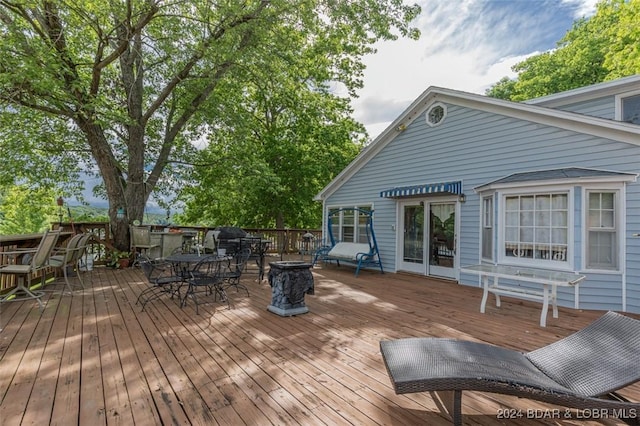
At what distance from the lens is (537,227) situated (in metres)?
5.62

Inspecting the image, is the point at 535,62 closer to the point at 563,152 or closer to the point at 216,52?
the point at 563,152

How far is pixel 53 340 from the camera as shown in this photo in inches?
137

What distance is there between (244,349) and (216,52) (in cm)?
750

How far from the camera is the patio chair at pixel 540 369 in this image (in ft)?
5.95

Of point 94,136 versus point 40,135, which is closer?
point 94,136

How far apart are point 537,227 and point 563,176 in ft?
3.13

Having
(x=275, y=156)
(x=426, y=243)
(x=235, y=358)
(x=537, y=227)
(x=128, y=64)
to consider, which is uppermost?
(x=128, y=64)

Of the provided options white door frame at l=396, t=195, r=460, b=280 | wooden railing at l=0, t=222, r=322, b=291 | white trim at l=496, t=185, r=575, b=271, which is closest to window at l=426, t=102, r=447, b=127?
white door frame at l=396, t=195, r=460, b=280

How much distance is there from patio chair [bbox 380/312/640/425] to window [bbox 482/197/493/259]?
4.13m

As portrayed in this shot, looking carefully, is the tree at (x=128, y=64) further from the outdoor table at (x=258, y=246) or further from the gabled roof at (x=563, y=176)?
the gabled roof at (x=563, y=176)

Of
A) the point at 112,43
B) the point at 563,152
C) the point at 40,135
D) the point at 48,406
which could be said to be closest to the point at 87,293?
the point at 48,406

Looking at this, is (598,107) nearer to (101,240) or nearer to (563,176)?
(563,176)

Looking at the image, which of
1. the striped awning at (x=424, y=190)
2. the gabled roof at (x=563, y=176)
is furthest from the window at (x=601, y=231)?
the striped awning at (x=424, y=190)

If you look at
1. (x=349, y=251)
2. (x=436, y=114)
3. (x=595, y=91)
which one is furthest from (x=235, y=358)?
(x=595, y=91)
